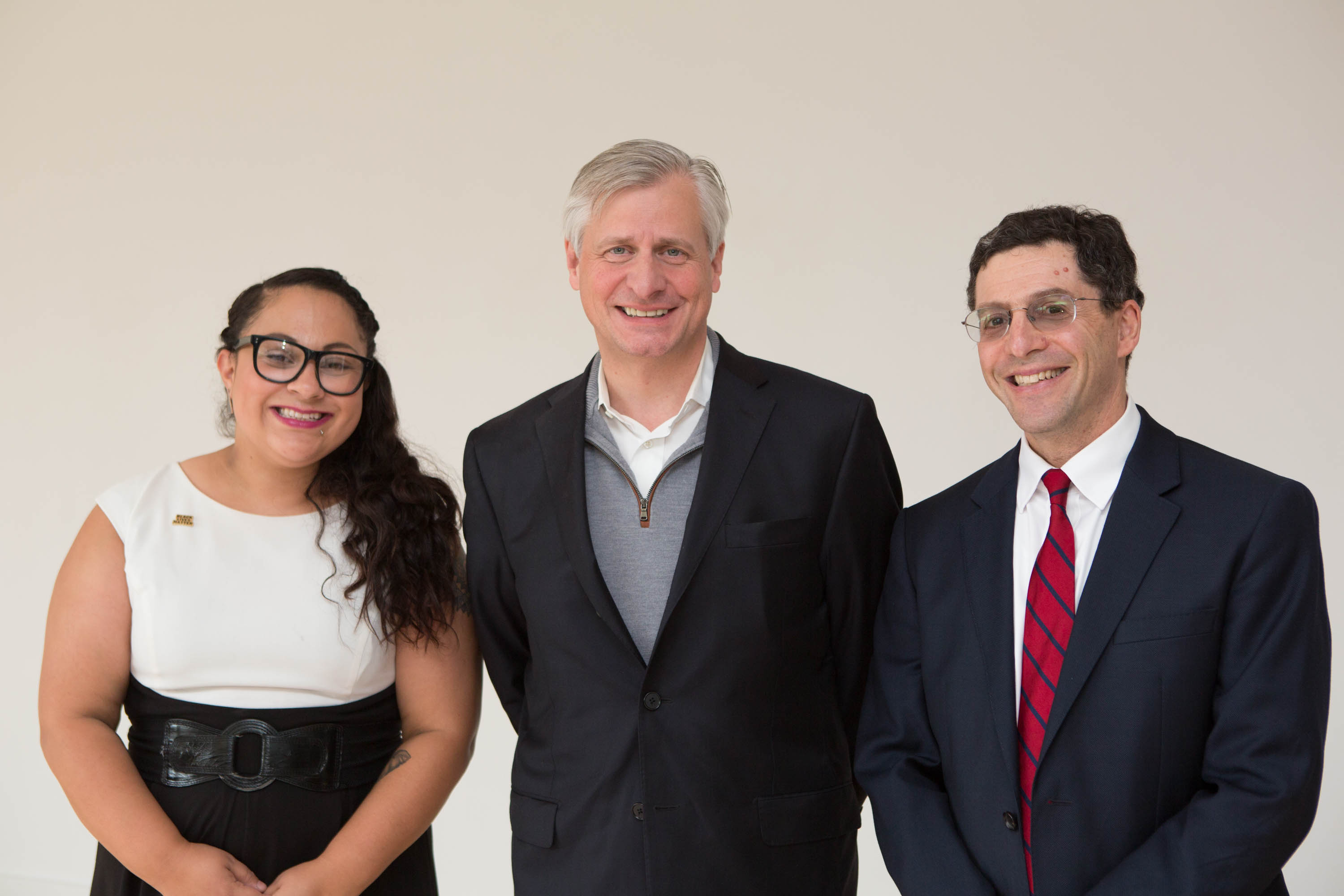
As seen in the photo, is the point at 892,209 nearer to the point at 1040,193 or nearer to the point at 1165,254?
the point at 1040,193

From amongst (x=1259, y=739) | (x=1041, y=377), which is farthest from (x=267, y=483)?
(x=1259, y=739)

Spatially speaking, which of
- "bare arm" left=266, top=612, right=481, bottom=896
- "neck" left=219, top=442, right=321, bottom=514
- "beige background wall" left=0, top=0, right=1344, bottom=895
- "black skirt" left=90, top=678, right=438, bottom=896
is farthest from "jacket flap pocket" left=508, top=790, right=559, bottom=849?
"beige background wall" left=0, top=0, right=1344, bottom=895

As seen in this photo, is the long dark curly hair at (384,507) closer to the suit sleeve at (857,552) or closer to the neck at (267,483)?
the neck at (267,483)

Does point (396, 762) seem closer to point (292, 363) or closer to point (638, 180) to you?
point (292, 363)

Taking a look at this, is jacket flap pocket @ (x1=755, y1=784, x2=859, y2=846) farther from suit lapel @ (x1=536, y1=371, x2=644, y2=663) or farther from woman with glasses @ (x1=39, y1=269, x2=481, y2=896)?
woman with glasses @ (x1=39, y1=269, x2=481, y2=896)

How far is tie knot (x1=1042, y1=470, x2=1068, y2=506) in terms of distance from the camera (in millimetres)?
1913

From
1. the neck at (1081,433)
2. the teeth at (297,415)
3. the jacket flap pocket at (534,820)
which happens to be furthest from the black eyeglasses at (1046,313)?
the teeth at (297,415)

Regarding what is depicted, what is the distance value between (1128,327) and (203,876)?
1966 mm

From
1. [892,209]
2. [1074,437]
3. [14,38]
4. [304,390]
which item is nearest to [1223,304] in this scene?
[892,209]

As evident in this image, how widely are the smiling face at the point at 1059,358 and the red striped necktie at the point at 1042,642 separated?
0.11m

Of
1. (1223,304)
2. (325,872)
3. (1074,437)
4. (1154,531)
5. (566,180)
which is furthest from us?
(566,180)

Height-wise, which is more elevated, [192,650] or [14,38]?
[14,38]

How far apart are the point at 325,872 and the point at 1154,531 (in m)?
1.62

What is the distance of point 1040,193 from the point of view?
415cm
